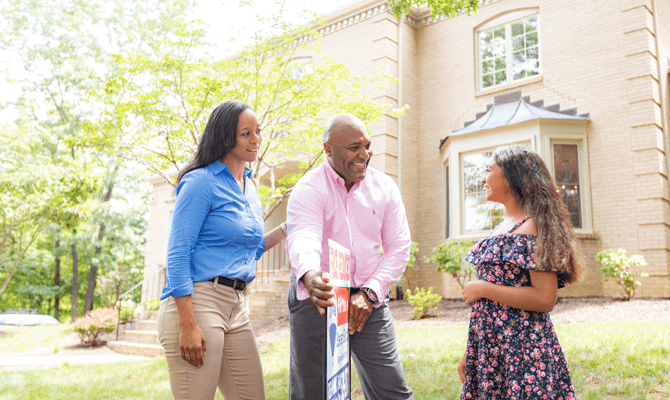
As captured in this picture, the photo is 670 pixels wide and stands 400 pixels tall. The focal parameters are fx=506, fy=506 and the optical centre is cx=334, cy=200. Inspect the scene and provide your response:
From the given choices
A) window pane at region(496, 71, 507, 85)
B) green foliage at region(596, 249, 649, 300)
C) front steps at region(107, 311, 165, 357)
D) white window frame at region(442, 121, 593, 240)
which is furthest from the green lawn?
window pane at region(496, 71, 507, 85)

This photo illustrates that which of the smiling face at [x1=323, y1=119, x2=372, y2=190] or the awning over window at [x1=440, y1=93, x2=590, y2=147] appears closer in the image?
the smiling face at [x1=323, y1=119, x2=372, y2=190]

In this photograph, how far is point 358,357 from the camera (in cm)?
262

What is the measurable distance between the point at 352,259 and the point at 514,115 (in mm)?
10368

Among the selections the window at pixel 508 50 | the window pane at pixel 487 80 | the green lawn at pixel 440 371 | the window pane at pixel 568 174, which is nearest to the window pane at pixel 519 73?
the window at pixel 508 50

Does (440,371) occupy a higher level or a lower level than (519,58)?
lower

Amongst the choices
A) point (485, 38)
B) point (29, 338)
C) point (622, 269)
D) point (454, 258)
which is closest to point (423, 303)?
point (454, 258)

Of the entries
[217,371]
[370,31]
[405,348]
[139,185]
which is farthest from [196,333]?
[139,185]

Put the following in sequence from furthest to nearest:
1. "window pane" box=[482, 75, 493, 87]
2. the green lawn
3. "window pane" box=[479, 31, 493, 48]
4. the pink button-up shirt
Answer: "window pane" box=[479, 31, 493, 48] → "window pane" box=[482, 75, 493, 87] → the green lawn → the pink button-up shirt

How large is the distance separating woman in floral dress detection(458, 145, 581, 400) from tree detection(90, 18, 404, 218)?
21.3 feet

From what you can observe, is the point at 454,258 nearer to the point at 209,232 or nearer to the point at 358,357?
the point at 358,357

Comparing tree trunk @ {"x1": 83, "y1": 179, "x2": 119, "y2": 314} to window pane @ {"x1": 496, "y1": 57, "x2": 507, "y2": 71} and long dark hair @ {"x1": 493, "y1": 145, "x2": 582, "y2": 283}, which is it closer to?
window pane @ {"x1": 496, "y1": 57, "x2": 507, "y2": 71}

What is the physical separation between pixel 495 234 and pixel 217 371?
1.56 m

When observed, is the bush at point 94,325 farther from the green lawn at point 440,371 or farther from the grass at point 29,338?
the green lawn at point 440,371

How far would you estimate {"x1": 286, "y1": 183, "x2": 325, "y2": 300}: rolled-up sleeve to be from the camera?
228 centimetres
